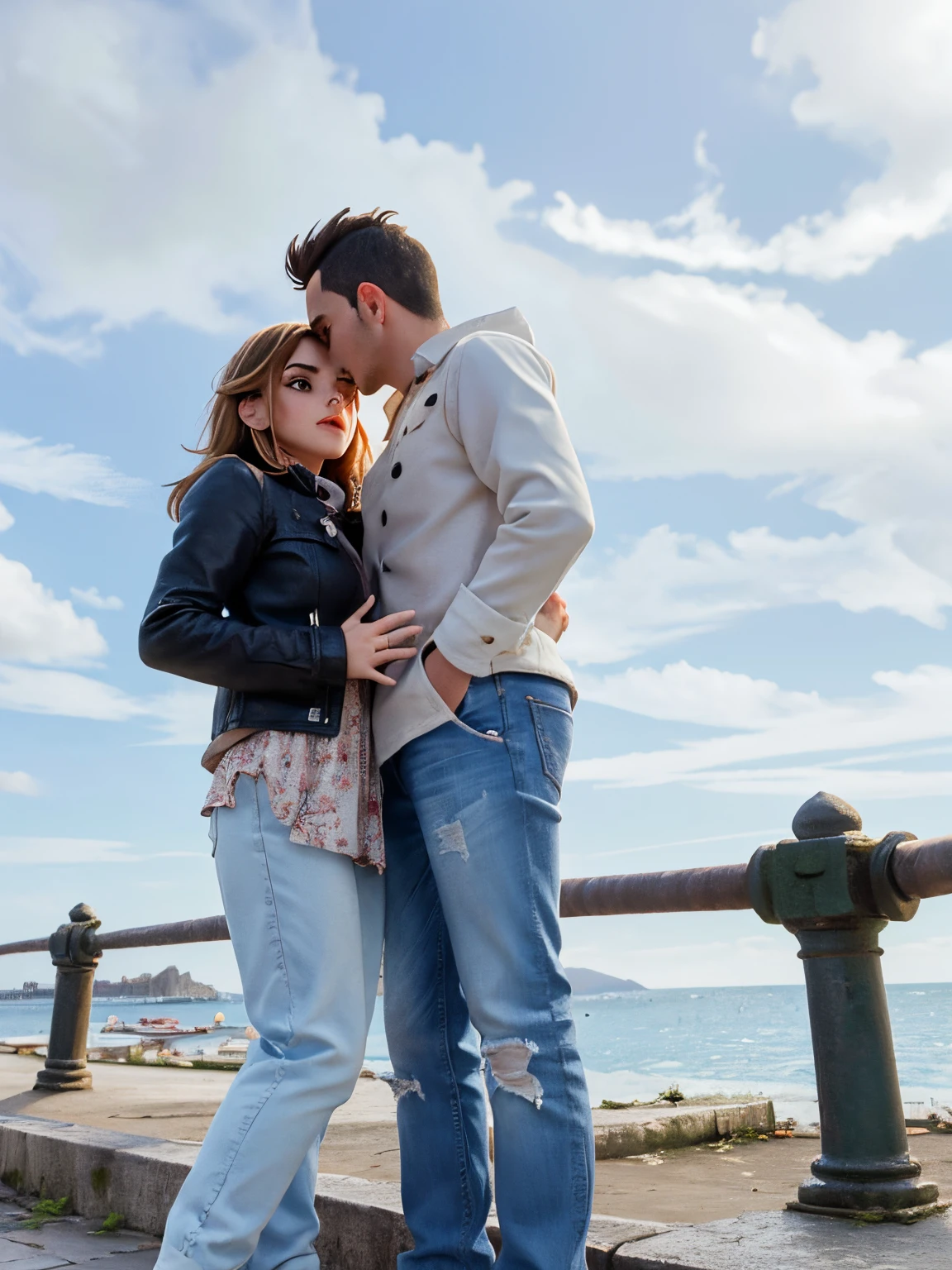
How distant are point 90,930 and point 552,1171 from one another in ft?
14.4

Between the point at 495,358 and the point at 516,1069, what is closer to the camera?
the point at 516,1069

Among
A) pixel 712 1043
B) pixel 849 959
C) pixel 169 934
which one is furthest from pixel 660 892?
pixel 712 1043

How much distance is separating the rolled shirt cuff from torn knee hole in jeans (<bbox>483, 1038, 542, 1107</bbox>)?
0.58 meters

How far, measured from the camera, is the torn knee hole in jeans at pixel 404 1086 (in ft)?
6.20

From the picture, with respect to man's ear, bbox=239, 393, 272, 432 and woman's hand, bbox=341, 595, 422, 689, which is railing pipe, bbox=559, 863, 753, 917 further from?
man's ear, bbox=239, 393, 272, 432

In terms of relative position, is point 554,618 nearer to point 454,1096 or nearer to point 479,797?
point 479,797

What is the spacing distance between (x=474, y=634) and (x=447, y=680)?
0.10 m

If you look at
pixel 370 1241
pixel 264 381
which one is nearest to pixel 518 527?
pixel 264 381

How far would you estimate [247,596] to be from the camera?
6.32ft

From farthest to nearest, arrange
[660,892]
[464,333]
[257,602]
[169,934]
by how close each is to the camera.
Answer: [169,934]
[660,892]
[464,333]
[257,602]

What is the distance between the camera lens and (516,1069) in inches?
63.9

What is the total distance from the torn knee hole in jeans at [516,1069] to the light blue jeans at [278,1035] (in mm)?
237

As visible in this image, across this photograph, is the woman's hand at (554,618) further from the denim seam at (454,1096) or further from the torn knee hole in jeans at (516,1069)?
the torn knee hole in jeans at (516,1069)

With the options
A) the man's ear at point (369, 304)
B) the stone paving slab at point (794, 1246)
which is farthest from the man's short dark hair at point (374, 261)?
the stone paving slab at point (794, 1246)
